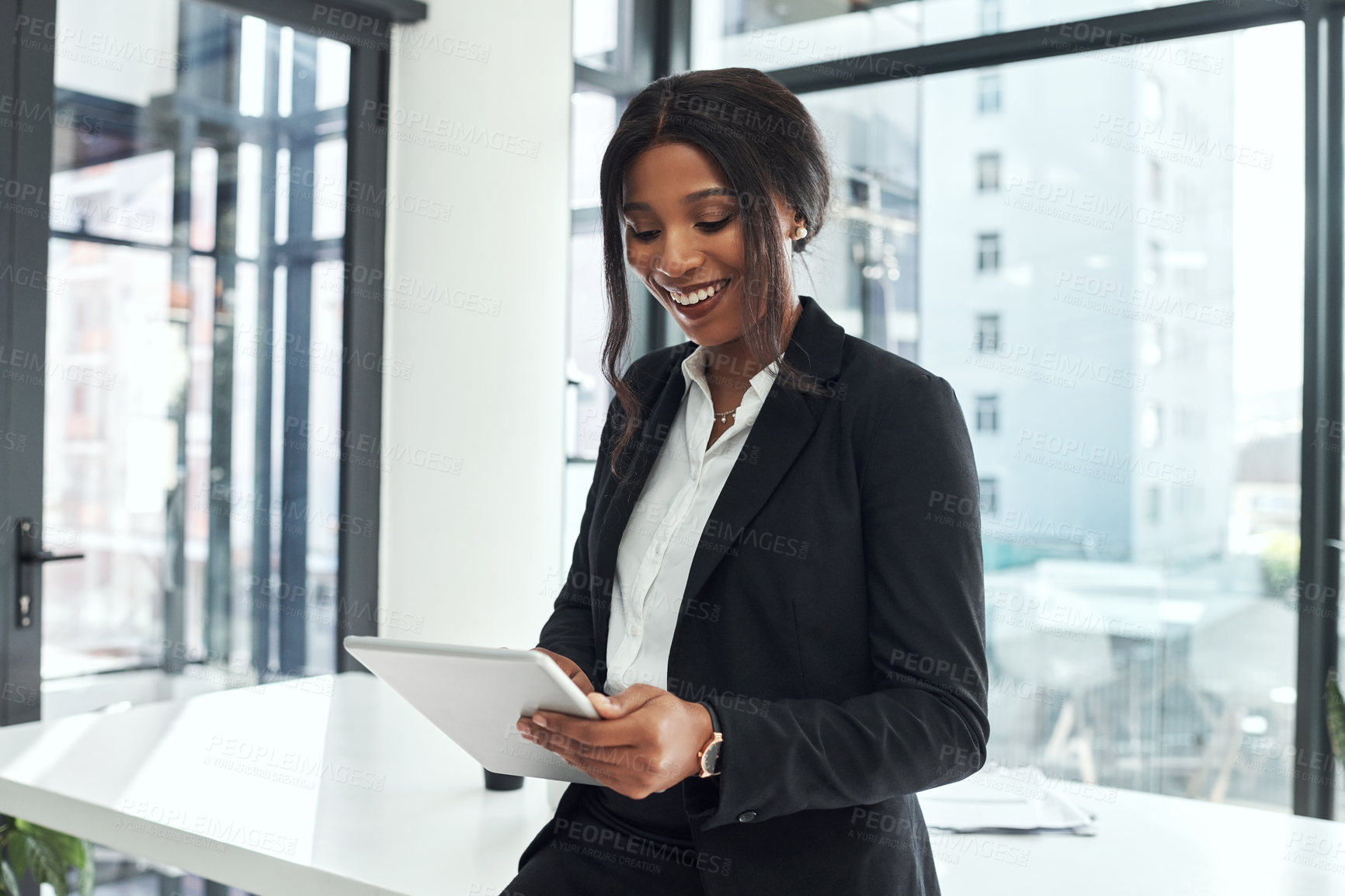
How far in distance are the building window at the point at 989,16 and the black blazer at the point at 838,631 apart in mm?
2605

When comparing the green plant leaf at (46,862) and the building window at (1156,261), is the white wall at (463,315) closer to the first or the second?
the green plant leaf at (46,862)

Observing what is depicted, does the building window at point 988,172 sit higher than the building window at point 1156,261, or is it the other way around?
the building window at point 988,172

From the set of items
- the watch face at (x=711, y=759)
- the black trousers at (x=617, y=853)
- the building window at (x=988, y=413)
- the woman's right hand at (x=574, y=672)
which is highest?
the building window at (x=988, y=413)

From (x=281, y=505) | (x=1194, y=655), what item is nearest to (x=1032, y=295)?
(x=1194, y=655)

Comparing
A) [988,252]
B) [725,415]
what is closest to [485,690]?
[725,415]

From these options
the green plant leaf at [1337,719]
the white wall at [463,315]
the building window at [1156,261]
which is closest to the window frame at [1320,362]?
the building window at [1156,261]

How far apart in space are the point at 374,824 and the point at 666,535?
77cm

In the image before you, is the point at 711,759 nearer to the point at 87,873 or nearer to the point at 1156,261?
the point at 87,873

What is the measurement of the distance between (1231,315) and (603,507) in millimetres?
2437

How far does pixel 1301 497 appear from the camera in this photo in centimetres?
299

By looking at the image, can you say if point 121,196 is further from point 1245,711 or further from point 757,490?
point 1245,711

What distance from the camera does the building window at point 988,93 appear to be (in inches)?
140

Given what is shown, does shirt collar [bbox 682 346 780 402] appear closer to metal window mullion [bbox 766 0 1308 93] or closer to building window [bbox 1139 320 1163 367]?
building window [bbox 1139 320 1163 367]

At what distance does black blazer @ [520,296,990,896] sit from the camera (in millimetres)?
1045
